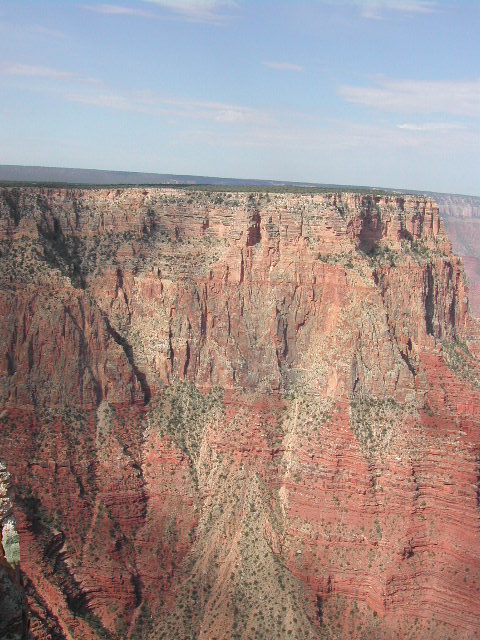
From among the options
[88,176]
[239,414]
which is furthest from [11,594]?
[88,176]

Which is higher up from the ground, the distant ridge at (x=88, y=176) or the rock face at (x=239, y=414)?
the distant ridge at (x=88, y=176)

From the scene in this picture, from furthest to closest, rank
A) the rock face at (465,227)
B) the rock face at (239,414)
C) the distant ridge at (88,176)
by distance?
the rock face at (465,227) → the distant ridge at (88,176) → the rock face at (239,414)

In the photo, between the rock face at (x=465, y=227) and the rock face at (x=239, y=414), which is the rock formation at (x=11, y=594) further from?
the rock face at (x=465, y=227)

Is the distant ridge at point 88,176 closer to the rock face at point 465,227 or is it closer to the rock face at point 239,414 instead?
the rock face at point 465,227

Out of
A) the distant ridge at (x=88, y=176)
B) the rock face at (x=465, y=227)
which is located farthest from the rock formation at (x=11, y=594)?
the rock face at (x=465, y=227)

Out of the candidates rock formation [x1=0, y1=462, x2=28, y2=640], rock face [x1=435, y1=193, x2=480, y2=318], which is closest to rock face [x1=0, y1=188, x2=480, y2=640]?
rock formation [x1=0, y1=462, x2=28, y2=640]

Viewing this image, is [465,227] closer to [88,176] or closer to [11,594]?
[88,176]

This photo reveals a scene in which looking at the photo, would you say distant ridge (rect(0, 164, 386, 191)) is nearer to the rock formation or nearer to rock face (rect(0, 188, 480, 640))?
rock face (rect(0, 188, 480, 640))

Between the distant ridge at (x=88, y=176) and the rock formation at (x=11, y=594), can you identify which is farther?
the distant ridge at (x=88, y=176)

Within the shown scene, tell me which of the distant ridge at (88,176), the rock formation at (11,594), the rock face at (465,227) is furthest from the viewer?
the rock face at (465,227)
